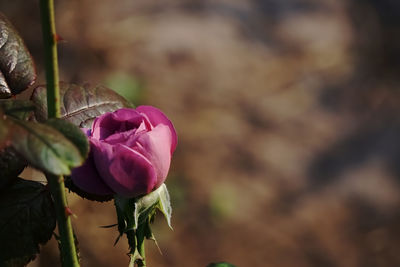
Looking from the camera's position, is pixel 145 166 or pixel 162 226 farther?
pixel 162 226

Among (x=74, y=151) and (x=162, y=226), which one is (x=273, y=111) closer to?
(x=162, y=226)

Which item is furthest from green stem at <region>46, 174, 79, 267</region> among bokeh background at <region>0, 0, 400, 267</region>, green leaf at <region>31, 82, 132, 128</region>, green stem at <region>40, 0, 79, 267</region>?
bokeh background at <region>0, 0, 400, 267</region>

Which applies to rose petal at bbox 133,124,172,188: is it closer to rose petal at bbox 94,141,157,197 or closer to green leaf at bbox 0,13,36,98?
rose petal at bbox 94,141,157,197

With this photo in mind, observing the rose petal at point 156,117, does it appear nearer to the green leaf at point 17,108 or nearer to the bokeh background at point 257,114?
the green leaf at point 17,108

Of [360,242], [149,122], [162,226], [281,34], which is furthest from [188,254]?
[149,122]

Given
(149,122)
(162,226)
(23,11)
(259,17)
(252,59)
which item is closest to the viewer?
(149,122)

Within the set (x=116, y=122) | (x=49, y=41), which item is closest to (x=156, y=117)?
(x=116, y=122)

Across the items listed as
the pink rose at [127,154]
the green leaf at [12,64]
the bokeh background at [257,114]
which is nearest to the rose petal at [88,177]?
the pink rose at [127,154]
